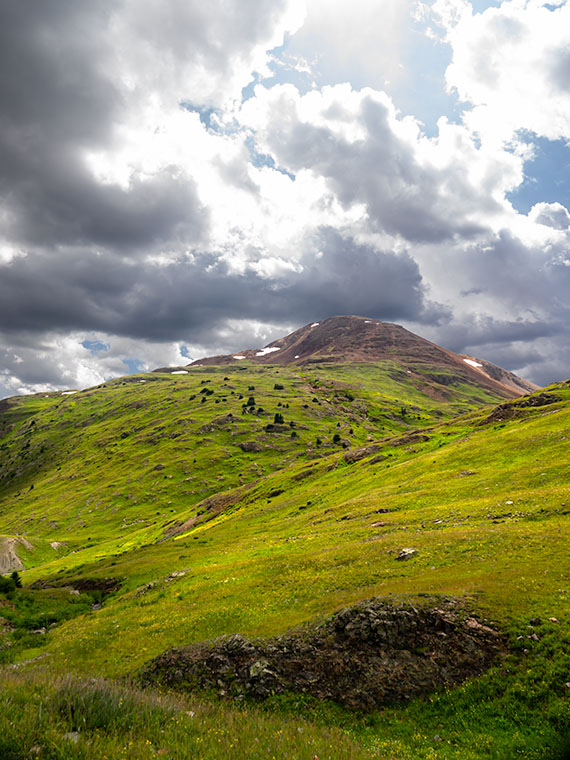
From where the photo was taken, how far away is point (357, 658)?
1491 cm

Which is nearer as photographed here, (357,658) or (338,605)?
(357,658)

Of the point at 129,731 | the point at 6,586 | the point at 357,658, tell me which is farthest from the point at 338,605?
the point at 6,586

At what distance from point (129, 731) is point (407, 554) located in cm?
2067

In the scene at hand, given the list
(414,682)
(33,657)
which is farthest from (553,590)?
(33,657)

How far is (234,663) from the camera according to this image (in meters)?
16.9

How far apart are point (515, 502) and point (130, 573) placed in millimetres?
47978

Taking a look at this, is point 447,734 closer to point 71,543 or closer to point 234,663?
point 234,663

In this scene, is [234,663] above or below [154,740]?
below

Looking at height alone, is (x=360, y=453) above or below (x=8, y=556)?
above

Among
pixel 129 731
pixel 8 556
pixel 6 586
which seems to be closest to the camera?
pixel 129 731

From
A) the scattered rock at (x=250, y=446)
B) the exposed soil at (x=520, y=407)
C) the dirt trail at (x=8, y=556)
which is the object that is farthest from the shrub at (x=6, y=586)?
the scattered rock at (x=250, y=446)

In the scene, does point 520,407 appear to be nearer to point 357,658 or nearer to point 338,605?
point 338,605

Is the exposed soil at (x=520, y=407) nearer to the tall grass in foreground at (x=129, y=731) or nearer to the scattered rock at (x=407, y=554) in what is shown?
the scattered rock at (x=407, y=554)

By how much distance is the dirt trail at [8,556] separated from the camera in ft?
313
